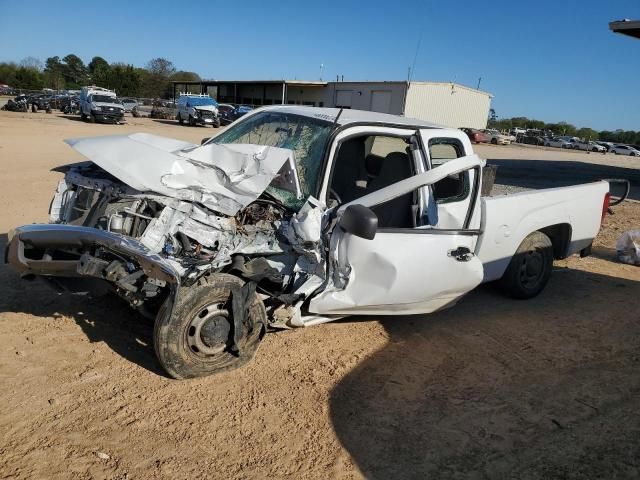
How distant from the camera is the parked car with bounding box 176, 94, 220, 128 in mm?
34906

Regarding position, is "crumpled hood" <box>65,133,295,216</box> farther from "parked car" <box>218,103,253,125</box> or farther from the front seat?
"parked car" <box>218,103,253,125</box>

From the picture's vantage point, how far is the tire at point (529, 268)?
5286mm

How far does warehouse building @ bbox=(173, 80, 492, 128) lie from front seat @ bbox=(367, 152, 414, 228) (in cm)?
3488

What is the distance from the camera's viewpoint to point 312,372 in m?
3.77

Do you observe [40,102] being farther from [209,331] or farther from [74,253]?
[209,331]

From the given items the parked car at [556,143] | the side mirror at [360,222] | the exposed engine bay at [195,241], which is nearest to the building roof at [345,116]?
the exposed engine bay at [195,241]

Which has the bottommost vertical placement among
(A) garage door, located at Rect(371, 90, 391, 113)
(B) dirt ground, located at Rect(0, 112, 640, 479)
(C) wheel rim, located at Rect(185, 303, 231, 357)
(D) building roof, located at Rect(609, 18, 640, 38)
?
(B) dirt ground, located at Rect(0, 112, 640, 479)

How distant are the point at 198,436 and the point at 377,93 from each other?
40.8 meters

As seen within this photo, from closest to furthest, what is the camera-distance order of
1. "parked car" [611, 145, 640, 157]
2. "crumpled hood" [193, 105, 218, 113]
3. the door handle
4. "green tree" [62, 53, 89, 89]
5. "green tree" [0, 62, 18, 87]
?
Answer: the door handle < "crumpled hood" [193, 105, 218, 113] < "parked car" [611, 145, 640, 157] < "green tree" [0, 62, 18, 87] < "green tree" [62, 53, 89, 89]

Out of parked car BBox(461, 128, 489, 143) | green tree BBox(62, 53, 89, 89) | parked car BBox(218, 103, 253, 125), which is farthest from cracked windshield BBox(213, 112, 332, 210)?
green tree BBox(62, 53, 89, 89)

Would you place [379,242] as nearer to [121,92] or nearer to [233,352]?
[233,352]

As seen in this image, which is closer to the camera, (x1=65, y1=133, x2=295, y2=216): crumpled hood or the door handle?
(x1=65, y1=133, x2=295, y2=216): crumpled hood

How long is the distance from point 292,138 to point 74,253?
1.96m

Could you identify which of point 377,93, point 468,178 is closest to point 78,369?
point 468,178
